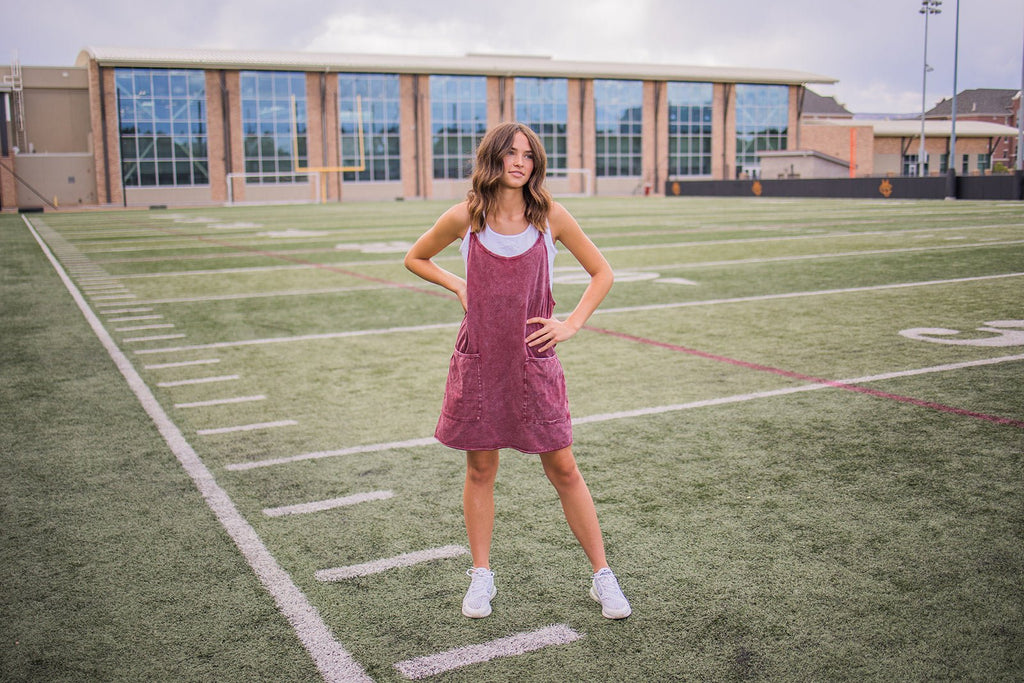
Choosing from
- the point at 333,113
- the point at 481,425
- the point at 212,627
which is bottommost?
the point at 212,627

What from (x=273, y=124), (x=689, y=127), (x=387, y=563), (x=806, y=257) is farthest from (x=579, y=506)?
(x=689, y=127)

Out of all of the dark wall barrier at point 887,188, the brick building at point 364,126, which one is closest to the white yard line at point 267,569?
the dark wall barrier at point 887,188

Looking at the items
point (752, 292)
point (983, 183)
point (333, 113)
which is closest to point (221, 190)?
point (333, 113)

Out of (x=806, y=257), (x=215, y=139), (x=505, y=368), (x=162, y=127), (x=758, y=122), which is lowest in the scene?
(x=806, y=257)

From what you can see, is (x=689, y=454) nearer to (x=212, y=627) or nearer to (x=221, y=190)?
(x=212, y=627)

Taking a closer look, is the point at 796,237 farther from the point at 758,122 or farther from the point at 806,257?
the point at 758,122

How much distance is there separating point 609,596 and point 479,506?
546 millimetres

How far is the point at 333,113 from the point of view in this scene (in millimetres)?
56406

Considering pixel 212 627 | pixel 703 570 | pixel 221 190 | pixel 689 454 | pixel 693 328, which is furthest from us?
pixel 221 190

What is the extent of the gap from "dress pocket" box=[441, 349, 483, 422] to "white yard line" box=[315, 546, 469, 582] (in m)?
0.76

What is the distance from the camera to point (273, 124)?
181 ft

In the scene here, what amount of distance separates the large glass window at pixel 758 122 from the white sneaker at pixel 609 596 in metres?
66.5

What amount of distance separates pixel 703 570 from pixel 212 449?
289 centimetres

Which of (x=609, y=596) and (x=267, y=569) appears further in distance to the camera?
(x=267, y=569)
